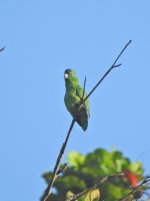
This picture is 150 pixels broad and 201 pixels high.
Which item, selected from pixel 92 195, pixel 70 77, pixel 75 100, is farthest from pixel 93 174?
pixel 92 195

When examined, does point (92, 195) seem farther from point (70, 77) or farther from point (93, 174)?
point (93, 174)

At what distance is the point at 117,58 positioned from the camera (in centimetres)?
326

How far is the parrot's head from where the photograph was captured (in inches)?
341

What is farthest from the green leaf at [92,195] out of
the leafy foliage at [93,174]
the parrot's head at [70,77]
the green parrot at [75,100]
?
the leafy foliage at [93,174]

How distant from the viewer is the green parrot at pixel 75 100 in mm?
8059

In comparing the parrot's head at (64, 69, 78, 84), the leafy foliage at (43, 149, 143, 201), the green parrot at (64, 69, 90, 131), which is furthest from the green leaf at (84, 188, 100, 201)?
the leafy foliage at (43, 149, 143, 201)

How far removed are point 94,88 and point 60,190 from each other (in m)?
8.66

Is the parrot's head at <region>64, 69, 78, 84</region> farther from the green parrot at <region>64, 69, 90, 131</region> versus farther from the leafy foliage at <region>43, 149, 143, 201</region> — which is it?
the leafy foliage at <region>43, 149, 143, 201</region>

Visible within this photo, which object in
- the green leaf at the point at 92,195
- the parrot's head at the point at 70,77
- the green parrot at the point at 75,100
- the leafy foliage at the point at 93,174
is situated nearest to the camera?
the green leaf at the point at 92,195

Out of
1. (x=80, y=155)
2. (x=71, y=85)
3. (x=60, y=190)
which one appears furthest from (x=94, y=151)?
(x=71, y=85)

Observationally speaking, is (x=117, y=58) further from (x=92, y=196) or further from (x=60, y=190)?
(x=60, y=190)

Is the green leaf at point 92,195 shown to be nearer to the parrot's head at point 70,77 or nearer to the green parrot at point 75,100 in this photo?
the green parrot at point 75,100

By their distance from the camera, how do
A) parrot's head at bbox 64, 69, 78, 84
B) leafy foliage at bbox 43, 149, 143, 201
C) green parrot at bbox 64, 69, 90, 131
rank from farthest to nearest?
leafy foliage at bbox 43, 149, 143, 201 < parrot's head at bbox 64, 69, 78, 84 < green parrot at bbox 64, 69, 90, 131

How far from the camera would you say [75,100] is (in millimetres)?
8078
